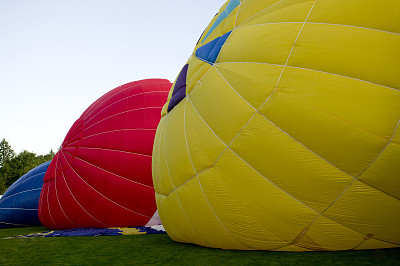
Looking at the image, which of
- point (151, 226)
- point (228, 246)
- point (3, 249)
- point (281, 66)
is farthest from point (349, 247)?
point (3, 249)

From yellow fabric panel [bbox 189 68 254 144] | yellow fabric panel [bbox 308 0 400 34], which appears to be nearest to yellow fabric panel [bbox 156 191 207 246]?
yellow fabric panel [bbox 189 68 254 144]

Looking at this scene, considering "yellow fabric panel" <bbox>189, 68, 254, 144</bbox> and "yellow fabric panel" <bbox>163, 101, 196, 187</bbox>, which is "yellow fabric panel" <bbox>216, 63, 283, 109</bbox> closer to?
"yellow fabric panel" <bbox>189, 68, 254, 144</bbox>

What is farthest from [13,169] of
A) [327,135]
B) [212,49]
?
[327,135]

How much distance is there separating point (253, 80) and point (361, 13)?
1.12 m

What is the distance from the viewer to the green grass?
2.89 meters

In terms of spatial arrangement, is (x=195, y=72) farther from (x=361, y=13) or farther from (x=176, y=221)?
(x=361, y=13)

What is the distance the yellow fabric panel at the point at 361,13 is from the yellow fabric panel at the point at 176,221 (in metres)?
2.45

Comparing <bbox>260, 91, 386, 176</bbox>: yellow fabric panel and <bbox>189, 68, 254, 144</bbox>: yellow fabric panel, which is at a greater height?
<bbox>189, 68, 254, 144</bbox>: yellow fabric panel

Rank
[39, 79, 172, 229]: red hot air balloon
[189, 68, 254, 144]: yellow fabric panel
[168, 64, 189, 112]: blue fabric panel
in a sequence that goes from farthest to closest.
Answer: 1. [39, 79, 172, 229]: red hot air balloon
2. [168, 64, 189, 112]: blue fabric panel
3. [189, 68, 254, 144]: yellow fabric panel

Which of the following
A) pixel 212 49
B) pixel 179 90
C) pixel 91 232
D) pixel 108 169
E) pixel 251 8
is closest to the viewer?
pixel 251 8

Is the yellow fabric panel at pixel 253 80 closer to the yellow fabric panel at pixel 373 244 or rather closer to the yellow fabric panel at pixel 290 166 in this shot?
the yellow fabric panel at pixel 290 166

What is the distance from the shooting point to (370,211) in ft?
9.86

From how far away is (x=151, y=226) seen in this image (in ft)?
19.8

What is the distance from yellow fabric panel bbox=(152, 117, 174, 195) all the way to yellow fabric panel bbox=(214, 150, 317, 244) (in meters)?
0.99
